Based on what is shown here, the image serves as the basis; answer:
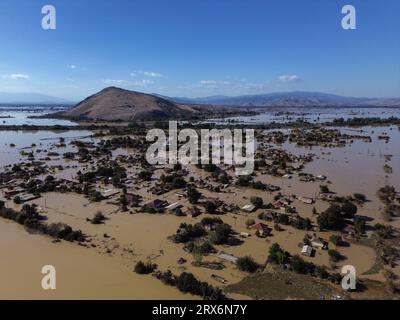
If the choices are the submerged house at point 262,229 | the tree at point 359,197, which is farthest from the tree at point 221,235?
the tree at point 359,197

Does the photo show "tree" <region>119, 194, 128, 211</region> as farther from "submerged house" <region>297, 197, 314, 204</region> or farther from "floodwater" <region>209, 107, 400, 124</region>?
"floodwater" <region>209, 107, 400, 124</region>

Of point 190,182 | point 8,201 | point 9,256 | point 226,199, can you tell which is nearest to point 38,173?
point 8,201

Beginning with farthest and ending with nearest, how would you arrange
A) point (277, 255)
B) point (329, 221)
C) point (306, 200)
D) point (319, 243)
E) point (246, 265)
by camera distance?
point (306, 200) < point (329, 221) < point (319, 243) < point (277, 255) < point (246, 265)

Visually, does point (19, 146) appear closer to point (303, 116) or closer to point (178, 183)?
point (178, 183)

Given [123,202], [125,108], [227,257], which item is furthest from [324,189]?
[125,108]

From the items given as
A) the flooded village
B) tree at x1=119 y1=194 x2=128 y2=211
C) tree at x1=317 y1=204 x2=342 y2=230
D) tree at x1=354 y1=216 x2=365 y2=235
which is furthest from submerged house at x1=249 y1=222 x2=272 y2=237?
tree at x1=119 y1=194 x2=128 y2=211

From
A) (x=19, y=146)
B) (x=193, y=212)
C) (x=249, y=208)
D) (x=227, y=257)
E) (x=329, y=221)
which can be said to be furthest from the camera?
(x=19, y=146)

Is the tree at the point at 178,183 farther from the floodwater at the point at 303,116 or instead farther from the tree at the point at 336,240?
the floodwater at the point at 303,116

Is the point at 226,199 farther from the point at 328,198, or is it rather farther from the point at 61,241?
the point at 61,241
